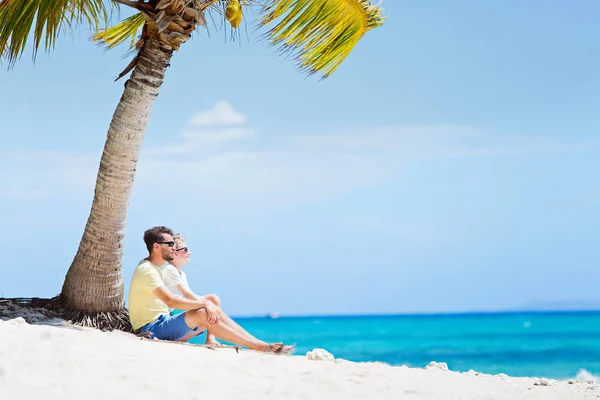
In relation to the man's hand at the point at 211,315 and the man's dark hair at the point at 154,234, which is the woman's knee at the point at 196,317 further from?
the man's dark hair at the point at 154,234

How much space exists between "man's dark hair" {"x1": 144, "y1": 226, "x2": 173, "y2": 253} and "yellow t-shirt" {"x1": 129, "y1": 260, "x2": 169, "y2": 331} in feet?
0.63

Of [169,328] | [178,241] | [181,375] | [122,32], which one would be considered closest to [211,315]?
[169,328]

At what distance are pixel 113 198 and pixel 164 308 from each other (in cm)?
180

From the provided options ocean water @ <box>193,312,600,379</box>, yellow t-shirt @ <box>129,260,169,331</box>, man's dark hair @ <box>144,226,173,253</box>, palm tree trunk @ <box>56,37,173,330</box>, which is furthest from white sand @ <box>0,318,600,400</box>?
ocean water @ <box>193,312,600,379</box>

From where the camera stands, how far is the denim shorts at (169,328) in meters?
6.95

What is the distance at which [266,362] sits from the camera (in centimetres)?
598

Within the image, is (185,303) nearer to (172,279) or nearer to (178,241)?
(172,279)

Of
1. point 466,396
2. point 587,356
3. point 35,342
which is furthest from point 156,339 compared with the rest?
point 587,356

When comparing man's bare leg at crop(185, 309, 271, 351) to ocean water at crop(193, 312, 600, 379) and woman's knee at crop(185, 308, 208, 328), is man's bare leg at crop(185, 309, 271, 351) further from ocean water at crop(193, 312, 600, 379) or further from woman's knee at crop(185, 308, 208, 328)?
ocean water at crop(193, 312, 600, 379)

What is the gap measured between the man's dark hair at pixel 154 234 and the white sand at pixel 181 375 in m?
1.23

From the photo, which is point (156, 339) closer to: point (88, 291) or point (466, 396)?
point (88, 291)

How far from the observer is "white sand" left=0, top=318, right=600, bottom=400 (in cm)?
492

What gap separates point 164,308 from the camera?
23.6 feet

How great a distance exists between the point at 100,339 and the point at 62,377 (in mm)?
911
